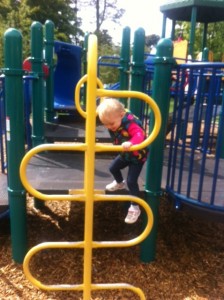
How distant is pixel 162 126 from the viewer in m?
2.71

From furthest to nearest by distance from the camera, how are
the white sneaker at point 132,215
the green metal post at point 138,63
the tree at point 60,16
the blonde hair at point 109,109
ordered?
the tree at point 60,16
the green metal post at point 138,63
the white sneaker at point 132,215
the blonde hair at point 109,109

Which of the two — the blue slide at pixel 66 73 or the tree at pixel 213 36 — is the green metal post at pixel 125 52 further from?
the tree at pixel 213 36

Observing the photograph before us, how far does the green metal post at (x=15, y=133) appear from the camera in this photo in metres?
2.49

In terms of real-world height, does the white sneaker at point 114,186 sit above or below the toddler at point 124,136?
below

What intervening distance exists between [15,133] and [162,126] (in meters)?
1.15

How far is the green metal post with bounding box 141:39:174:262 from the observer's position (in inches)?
101

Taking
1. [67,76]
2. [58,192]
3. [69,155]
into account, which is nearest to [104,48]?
[67,76]

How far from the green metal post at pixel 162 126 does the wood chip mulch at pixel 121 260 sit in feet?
0.90

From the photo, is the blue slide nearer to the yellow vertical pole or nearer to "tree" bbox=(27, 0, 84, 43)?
the yellow vertical pole

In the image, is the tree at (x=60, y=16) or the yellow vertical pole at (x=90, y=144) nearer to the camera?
the yellow vertical pole at (x=90, y=144)

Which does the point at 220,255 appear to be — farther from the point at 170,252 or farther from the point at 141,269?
the point at 141,269

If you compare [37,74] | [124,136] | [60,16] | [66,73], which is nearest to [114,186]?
[124,136]

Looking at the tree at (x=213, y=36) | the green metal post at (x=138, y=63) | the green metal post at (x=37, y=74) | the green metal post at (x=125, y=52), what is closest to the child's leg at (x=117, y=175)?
the green metal post at (x=138, y=63)

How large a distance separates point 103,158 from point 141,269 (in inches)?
60.7
